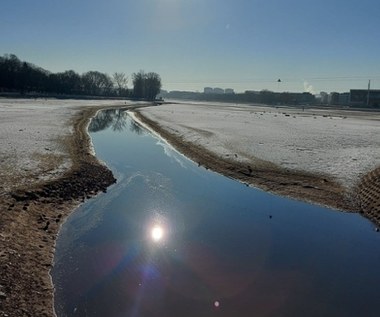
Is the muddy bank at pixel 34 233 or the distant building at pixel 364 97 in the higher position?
the muddy bank at pixel 34 233

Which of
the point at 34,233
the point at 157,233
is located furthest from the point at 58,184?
the point at 157,233

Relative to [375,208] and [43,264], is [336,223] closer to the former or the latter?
[375,208]

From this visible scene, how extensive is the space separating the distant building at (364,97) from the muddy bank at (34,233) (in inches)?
6996

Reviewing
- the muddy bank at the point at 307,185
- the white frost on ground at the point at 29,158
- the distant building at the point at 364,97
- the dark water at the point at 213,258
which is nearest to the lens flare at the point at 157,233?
the dark water at the point at 213,258

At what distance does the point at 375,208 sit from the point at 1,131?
29506mm

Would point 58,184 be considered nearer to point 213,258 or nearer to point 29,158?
point 29,158

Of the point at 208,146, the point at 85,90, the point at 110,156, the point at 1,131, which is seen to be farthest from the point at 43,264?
the point at 85,90

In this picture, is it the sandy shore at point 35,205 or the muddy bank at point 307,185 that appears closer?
the sandy shore at point 35,205

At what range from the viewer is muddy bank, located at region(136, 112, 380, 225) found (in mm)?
17750

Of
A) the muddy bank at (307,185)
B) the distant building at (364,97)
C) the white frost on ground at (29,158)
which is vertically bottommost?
the distant building at (364,97)

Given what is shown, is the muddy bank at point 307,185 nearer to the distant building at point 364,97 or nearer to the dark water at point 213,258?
the dark water at point 213,258

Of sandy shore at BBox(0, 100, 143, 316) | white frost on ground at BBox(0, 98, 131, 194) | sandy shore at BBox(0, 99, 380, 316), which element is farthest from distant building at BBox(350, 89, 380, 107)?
sandy shore at BBox(0, 100, 143, 316)

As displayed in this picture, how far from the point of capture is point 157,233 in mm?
13773

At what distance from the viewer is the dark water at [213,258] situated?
936 cm
